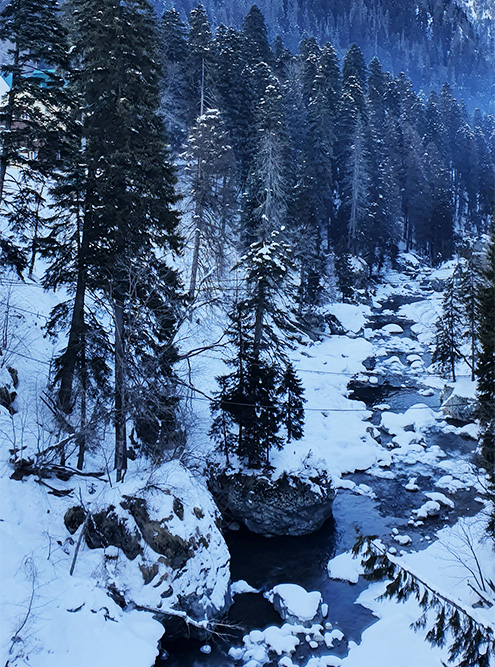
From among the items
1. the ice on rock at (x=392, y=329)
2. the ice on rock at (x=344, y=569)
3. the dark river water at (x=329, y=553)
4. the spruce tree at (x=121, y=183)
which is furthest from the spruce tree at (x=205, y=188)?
the ice on rock at (x=392, y=329)

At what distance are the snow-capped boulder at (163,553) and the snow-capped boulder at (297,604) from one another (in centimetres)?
146

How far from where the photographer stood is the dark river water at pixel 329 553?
490 inches

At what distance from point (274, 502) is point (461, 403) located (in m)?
14.6

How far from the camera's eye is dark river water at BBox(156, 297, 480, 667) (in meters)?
12.4

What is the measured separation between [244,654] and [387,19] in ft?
711

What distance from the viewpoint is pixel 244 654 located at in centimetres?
1205

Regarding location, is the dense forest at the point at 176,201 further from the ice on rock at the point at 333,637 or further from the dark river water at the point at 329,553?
the ice on rock at the point at 333,637

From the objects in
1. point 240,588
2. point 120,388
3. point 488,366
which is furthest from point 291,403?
point 120,388

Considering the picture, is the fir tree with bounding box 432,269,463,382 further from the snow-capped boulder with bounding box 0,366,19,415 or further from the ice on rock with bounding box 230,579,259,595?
the snow-capped boulder with bounding box 0,366,19,415

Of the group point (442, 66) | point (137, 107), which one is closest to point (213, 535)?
point (137, 107)

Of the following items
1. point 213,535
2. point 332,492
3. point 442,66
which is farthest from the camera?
point 442,66

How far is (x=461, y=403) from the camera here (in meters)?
27.1

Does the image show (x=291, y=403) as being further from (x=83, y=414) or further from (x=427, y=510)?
(x=83, y=414)

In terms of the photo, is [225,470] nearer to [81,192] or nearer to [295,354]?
[81,192]
